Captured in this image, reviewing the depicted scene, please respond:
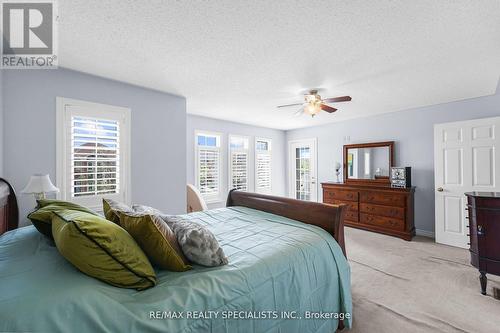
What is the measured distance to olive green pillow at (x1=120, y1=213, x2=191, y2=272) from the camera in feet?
3.86

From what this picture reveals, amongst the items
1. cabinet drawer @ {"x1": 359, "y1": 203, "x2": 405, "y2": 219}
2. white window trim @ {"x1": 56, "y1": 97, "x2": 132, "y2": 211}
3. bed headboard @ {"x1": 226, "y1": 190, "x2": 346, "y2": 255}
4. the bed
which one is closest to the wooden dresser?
cabinet drawer @ {"x1": 359, "y1": 203, "x2": 405, "y2": 219}

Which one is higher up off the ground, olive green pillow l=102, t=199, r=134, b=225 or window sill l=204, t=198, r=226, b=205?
olive green pillow l=102, t=199, r=134, b=225

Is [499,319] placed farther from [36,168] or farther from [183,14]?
[36,168]

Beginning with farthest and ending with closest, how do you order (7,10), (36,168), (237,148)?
(237,148) < (36,168) < (7,10)

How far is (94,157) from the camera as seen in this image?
2801 mm

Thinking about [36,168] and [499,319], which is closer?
[499,319]

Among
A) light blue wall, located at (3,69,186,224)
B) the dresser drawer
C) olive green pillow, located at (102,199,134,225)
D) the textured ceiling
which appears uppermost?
the textured ceiling

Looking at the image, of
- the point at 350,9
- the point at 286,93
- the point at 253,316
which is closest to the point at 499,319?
the point at 253,316

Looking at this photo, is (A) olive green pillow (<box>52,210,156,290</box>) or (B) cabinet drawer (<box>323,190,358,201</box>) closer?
(A) olive green pillow (<box>52,210,156,290</box>)

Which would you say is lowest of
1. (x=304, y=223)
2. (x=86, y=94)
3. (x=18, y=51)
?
(x=304, y=223)

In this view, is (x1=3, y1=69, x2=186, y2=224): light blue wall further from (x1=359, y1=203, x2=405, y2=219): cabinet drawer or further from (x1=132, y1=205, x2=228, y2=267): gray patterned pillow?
(x1=359, y1=203, x2=405, y2=219): cabinet drawer

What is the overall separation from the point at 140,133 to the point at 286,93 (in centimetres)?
222

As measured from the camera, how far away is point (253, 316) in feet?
3.94

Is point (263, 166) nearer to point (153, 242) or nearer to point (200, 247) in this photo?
point (200, 247)
